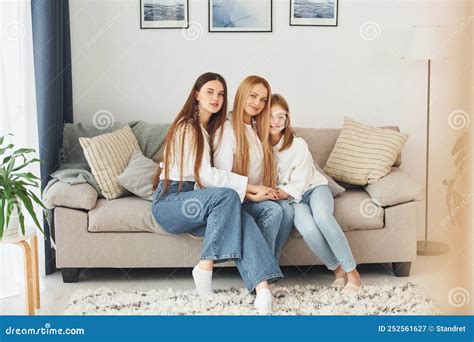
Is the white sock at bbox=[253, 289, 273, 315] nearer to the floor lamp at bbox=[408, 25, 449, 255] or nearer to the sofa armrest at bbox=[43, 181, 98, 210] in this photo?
the sofa armrest at bbox=[43, 181, 98, 210]

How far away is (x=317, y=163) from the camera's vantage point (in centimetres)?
335

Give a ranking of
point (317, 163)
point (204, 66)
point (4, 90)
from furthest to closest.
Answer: point (204, 66)
point (317, 163)
point (4, 90)

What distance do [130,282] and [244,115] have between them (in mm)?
861

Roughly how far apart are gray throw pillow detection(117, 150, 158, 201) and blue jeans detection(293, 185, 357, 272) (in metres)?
0.64

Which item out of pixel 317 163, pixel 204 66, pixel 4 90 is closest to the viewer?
pixel 4 90

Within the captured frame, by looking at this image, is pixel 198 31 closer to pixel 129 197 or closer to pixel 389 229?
pixel 129 197

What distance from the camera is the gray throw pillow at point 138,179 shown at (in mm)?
2936

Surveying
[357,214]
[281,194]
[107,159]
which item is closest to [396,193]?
[357,214]

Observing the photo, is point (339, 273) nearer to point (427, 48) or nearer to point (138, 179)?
point (138, 179)

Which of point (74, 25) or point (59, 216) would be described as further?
point (74, 25)

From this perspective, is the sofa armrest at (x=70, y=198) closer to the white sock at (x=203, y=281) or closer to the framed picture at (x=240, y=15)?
the white sock at (x=203, y=281)

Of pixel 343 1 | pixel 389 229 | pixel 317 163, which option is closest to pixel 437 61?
pixel 343 1

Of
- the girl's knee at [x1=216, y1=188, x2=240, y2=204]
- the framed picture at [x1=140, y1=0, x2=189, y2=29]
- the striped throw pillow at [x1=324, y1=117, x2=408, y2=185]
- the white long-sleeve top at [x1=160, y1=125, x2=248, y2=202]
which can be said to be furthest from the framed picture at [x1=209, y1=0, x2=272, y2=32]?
the girl's knee at [x1=216, y1=188, x2=240, y2=204]

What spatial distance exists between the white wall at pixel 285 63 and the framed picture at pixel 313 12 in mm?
33
